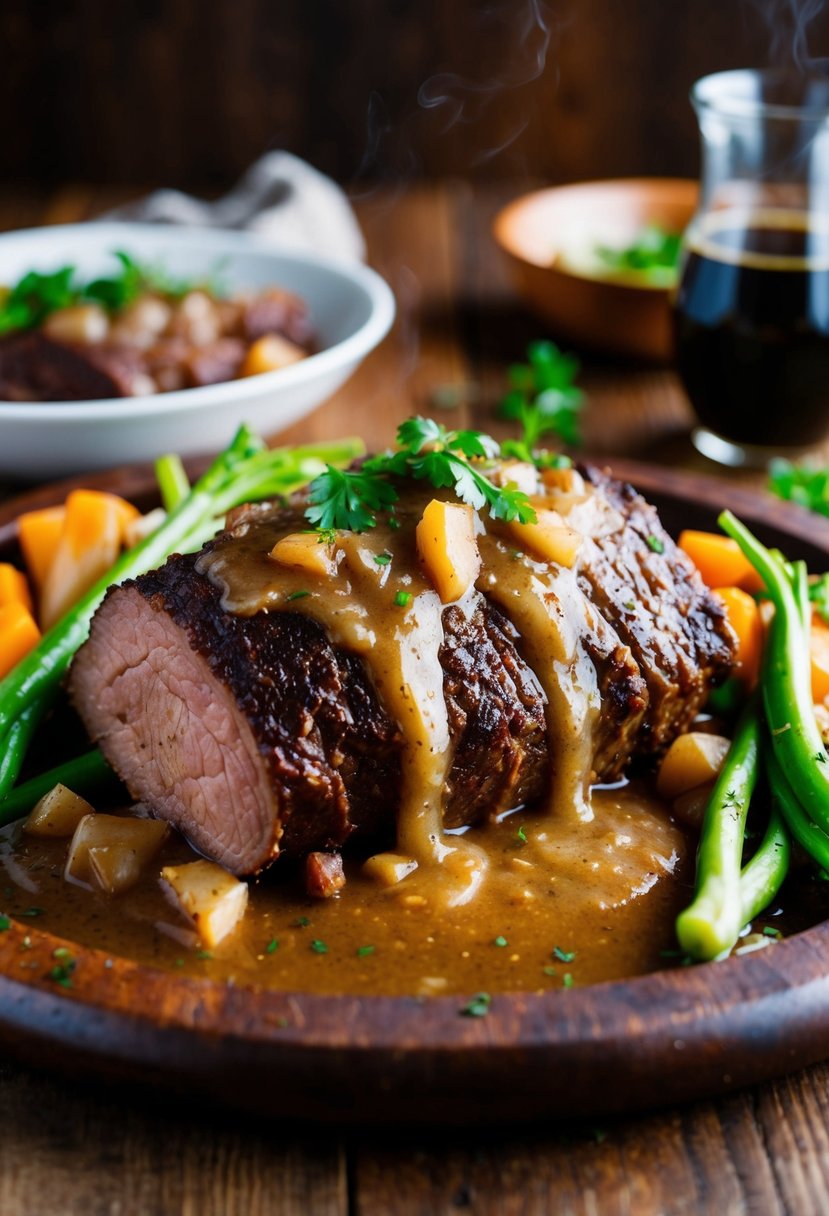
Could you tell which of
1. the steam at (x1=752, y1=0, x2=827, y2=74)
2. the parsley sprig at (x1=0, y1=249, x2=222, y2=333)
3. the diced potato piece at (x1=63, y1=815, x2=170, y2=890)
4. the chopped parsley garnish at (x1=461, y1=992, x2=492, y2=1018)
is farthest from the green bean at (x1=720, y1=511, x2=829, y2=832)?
the steam at (x1=752, y1=0, x2=827, y2=74)

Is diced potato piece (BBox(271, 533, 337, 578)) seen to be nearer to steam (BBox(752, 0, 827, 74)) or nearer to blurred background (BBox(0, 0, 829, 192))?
steam (BBox(752, 0, 827, 74))

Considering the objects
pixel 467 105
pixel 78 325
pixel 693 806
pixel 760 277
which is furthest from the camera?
pixel 467 105

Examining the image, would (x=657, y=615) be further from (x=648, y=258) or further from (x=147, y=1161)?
(x=648, y=258)

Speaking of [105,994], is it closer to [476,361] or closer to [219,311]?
[219,311]

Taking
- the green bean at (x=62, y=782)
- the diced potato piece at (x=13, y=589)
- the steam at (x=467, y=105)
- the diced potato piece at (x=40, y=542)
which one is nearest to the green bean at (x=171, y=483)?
the diced potato piece at (x=40, y=542)

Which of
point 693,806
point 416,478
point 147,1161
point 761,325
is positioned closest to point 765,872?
point 693,806

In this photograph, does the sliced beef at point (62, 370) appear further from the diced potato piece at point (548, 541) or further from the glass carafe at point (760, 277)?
the diced potato piece at point (548, 541)
